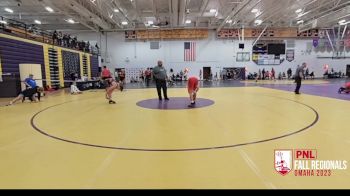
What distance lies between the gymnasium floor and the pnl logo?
0.09 m

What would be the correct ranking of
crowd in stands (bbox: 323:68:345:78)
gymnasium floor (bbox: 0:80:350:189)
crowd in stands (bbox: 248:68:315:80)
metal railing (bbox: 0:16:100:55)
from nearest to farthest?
gymnasium floor (bbox: 0:80:350:189) → metal railing (bbox: 0:16:100:55) → crowd in stands (bbox: 248:68:315:80) → crowd in stands (bbox: 323:68:345:78)

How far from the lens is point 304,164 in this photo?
286 cm

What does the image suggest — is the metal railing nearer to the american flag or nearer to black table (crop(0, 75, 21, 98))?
black table (crop(0, 75, 21, 98))

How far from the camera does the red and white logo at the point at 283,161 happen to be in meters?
2.67

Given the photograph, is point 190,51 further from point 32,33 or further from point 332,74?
point 332,74

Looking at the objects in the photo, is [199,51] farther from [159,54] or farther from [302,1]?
[302,1]

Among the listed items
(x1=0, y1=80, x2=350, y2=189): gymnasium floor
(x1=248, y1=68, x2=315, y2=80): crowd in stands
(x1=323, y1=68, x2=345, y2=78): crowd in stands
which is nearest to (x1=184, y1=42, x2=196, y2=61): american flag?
(x1=248, y1=68, x2=315, y2=80): crowd in stands

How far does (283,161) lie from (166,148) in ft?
5.17

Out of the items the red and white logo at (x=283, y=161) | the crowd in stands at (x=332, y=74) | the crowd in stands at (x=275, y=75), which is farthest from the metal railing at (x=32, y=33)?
the crowd in stands at (x=332, y=74)

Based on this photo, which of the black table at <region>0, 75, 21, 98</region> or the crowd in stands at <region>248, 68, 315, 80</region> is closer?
the black table at <region>0, 75, 21, 98</region>

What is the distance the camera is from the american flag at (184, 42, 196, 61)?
27.6 m

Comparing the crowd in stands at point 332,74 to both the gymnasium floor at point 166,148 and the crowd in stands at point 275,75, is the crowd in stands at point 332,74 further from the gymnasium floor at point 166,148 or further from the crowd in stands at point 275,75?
the gymnasium floor at point 166,148

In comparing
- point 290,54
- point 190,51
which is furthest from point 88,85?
point 290,54

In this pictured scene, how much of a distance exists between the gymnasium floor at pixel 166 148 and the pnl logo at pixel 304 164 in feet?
0.29
